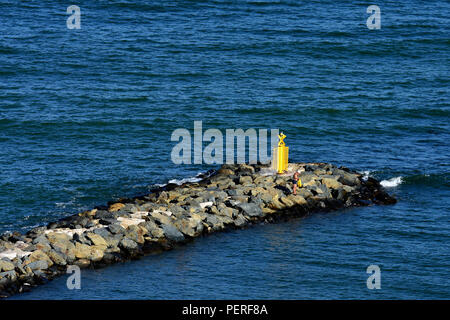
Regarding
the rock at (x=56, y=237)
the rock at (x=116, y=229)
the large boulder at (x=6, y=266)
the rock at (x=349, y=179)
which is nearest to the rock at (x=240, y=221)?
the rock at (x=116, y=229)

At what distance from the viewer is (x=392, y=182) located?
63031 mm

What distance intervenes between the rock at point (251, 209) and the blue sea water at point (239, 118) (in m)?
1.39

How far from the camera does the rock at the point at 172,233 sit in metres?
51.0

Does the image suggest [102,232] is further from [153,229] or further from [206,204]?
[206,204]

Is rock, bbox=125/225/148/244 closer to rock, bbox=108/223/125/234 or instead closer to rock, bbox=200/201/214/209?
rock, bbox=108/223/125/234

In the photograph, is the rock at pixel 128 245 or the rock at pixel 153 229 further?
the rock at pixel 153 229

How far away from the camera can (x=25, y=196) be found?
60406 mm

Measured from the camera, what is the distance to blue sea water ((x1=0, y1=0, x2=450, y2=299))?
48.2 metres

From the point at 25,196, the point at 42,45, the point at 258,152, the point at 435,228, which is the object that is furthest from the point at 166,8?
the point at 435,228

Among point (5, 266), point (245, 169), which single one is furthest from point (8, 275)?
point (245, 169)

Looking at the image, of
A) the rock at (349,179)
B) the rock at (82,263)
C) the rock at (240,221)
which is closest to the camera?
the rock at (82,263)

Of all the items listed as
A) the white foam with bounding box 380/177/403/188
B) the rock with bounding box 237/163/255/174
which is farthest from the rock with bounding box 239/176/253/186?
the white foam with bounding box 380/177/403/188

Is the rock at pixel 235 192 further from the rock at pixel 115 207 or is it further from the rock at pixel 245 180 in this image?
the rock at pixel 115 207

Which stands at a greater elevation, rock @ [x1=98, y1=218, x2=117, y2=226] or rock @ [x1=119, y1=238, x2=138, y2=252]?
rock @ [x1=98, y1=218, x2=117, y2=226]
